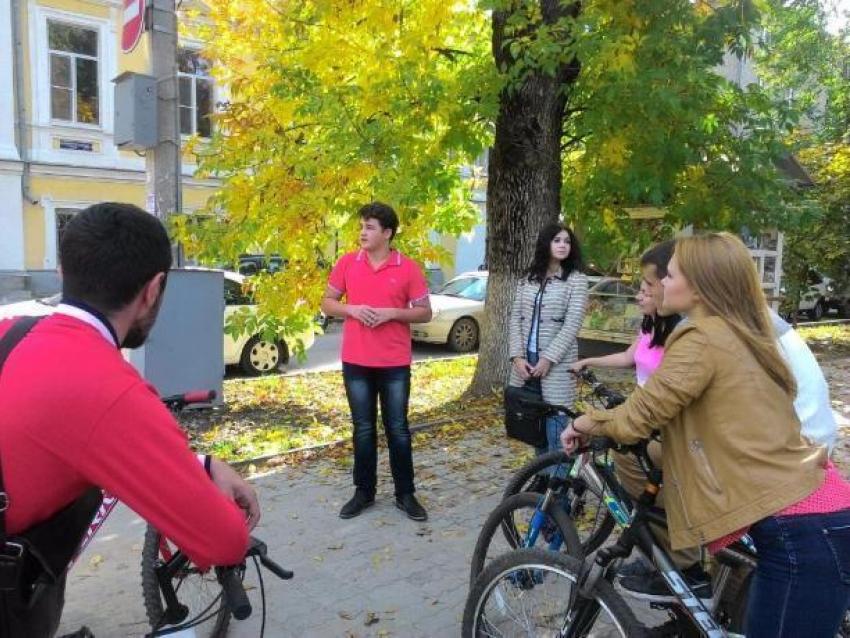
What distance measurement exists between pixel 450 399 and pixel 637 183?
3235mm

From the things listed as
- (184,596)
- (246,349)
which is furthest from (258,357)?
(184,596)

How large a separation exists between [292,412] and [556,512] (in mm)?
5179

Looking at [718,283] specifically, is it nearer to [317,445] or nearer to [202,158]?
[317,445]

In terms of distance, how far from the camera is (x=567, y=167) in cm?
925

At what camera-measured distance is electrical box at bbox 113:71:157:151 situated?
19.1 ft

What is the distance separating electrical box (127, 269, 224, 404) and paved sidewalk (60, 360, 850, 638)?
1.63 m

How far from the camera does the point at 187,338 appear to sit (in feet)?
21.9

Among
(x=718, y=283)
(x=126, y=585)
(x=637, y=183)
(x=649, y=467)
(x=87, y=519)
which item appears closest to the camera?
(x=87, y=519)

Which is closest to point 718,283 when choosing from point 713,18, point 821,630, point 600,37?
point 821,630

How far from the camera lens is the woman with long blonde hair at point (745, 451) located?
205 centimetres

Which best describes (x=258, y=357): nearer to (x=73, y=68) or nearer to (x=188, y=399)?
(x=188, y=399)

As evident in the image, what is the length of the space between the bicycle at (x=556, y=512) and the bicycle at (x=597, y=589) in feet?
0.62

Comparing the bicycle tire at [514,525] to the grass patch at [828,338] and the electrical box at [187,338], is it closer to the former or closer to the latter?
the electrical box at [187,338]

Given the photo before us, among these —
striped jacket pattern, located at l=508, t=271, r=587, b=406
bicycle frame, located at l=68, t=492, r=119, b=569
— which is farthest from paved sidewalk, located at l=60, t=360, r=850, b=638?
bicycle frame, located at l=68, t=492, r=119, b=569
